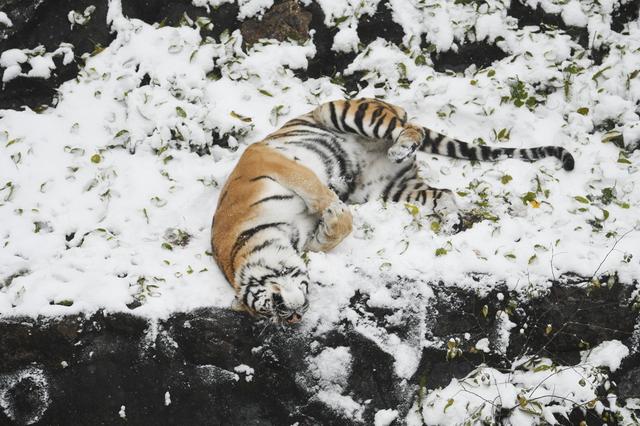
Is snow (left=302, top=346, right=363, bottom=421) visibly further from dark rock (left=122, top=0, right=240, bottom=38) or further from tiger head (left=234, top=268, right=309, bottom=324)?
dark rock (left=122, top=0, right=240, bottom=38)

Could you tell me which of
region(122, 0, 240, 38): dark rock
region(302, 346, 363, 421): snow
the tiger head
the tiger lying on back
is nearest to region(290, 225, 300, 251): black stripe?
the tiger lying on back

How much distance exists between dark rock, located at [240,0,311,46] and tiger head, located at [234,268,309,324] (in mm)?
2476

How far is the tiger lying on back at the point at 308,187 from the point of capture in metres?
3.49

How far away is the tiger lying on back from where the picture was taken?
3.49 meters

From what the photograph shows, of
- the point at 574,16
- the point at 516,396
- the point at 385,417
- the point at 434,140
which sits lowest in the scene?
the point at 385,417

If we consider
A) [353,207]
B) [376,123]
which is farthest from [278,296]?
[376,123]

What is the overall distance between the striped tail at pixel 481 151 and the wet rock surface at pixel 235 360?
119cm

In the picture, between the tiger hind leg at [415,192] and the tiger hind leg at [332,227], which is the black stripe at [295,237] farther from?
the tiger hind leg at [415,192]

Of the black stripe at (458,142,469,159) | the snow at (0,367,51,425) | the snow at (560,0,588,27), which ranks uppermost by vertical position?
the snow at (560,0,588,27)

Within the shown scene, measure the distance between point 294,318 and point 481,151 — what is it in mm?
1897

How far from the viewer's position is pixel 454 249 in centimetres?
369

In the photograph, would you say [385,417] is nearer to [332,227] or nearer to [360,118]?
[332,227]

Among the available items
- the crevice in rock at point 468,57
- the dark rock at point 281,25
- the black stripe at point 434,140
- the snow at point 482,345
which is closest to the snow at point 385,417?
the snow at point 482,345

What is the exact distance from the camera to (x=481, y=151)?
4441 mm
